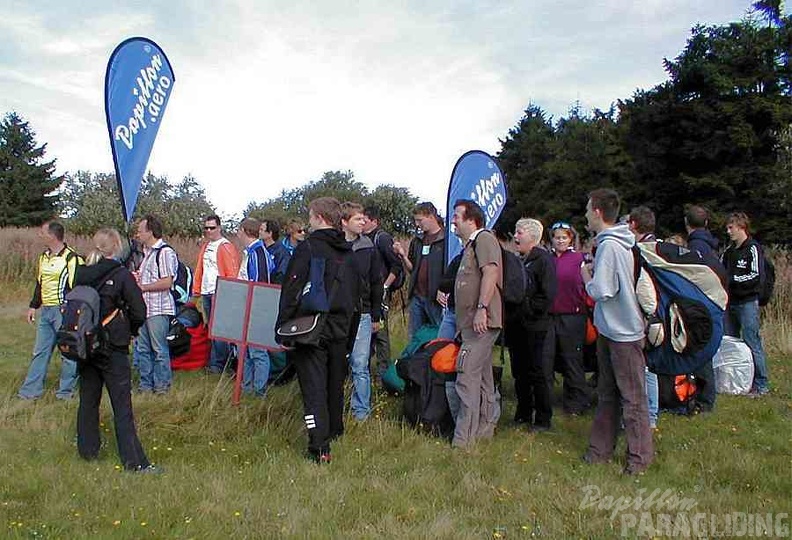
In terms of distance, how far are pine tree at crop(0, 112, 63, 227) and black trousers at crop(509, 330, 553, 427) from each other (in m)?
47.4

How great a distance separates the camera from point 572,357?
6.55m

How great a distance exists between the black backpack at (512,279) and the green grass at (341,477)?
114cm

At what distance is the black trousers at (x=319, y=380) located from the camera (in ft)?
15.8

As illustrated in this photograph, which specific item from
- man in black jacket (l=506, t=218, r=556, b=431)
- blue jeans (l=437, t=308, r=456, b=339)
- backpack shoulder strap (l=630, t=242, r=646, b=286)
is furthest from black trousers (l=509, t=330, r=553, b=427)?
backpack shoulder strap (l=630, t=242, r=646, b=286)

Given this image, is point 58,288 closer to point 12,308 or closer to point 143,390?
point 143,390

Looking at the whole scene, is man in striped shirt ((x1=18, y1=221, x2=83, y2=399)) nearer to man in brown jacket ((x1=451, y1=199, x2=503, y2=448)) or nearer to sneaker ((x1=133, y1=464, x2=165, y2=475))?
sneaker ((x1=133, y1=464, x2=165, y2=475))

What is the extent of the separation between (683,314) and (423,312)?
3.17 metres

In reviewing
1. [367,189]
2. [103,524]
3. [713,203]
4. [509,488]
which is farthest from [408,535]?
[367,189]

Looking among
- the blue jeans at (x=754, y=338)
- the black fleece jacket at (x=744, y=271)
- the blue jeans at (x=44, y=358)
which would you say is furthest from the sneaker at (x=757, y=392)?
the blue jeans at (x=44, y=358)

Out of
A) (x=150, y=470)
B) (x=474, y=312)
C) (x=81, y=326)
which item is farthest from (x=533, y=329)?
(x=81, y=326)

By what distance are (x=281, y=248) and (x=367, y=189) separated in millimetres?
48738

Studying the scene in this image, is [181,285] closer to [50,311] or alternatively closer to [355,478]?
[50,311]

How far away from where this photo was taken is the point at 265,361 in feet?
22.8

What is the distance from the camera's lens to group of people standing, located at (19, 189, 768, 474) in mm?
4680
